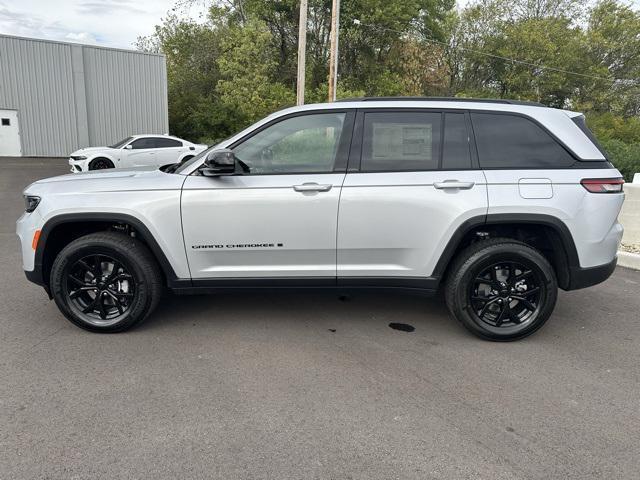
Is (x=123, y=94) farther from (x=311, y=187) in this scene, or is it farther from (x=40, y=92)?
(x=311, y=187)

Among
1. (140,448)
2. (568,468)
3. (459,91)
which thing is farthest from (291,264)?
(459,91)

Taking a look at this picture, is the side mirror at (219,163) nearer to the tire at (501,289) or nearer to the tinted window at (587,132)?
the tire at (501,289)

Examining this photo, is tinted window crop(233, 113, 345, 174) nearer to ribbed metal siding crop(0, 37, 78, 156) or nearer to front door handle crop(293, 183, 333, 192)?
front door handle crop(293, 183, 333, 192)

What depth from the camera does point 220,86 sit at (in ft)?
86.8

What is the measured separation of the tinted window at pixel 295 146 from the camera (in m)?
3.91

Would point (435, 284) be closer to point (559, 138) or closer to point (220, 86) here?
point (559, 138)

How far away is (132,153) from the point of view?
51.1 ft

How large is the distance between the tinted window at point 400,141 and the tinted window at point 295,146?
0.26 metres

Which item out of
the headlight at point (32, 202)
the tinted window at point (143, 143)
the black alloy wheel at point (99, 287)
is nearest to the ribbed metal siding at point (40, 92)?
the tinted window at point (143, 143)

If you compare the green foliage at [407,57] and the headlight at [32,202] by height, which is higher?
the green foliage at [407,57]

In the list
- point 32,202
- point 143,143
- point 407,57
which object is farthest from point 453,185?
point 407,57

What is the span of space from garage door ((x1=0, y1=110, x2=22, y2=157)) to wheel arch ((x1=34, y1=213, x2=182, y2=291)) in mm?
23160

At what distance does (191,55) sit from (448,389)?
31.8 metres

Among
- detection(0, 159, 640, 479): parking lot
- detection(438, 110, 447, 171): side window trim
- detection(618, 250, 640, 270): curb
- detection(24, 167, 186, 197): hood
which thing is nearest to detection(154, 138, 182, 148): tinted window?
detection(0, 159, 640, 479): parking lot
